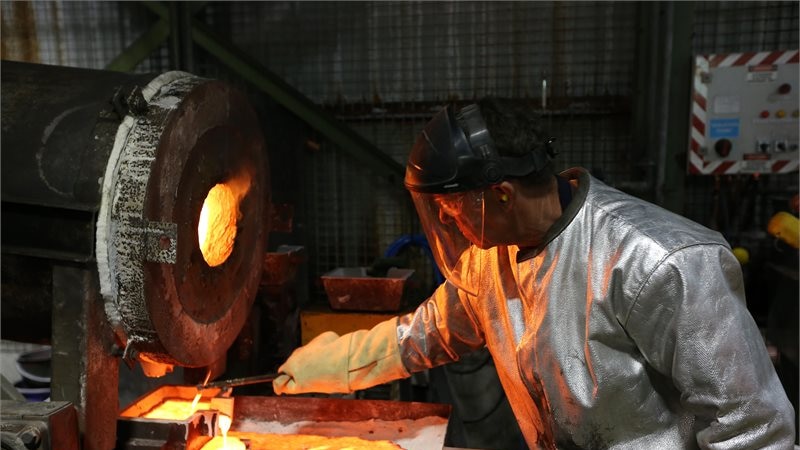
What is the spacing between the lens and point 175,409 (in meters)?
2.08

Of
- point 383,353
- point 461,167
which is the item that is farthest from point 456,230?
point 383,353

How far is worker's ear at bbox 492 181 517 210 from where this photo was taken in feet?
4.16

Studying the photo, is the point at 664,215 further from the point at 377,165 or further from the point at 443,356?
the point at 377,165

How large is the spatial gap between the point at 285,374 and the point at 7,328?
83 cm

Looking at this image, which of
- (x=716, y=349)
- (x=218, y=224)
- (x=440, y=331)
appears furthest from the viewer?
(x=218, y=224)

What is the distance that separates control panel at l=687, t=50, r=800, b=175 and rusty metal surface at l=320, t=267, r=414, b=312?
6.06 feet

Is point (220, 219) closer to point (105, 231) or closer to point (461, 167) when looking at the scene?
point (105, 231)

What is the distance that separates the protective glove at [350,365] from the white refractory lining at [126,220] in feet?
1.80

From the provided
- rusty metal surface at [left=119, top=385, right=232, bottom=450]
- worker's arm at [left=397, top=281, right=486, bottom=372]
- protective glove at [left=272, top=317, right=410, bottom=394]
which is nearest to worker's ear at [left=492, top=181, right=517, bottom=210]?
worker's arm at [left=397, top=281, right=486, bottom=372]

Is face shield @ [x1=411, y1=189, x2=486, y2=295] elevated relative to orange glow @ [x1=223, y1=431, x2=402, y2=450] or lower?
elevated

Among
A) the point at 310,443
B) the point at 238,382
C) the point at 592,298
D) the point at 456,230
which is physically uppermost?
the point at 456,230

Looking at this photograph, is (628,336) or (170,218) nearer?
(628,336)

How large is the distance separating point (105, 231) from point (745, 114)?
3273 mm

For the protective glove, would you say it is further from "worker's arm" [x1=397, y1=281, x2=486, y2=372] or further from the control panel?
the control panel
